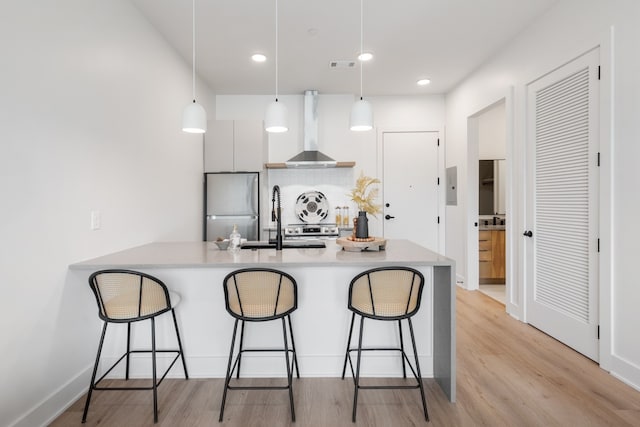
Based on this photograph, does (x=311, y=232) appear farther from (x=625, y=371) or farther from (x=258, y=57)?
(x=625, y=371)

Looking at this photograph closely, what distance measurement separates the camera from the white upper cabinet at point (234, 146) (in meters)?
4.50

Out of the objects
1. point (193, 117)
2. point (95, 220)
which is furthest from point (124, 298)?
point (193, 117)

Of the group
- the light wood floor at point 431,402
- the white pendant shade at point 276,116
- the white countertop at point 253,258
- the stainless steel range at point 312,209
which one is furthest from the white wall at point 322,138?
the light wood floor at point 431,402

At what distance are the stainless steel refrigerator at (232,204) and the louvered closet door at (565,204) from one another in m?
2.97

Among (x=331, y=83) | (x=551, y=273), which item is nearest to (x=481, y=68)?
(x=331, y=83)

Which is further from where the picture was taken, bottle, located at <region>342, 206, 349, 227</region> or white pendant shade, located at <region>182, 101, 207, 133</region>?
bottle, located at <region>342, 206, 349, 227</region>

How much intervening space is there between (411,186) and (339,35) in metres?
2.68

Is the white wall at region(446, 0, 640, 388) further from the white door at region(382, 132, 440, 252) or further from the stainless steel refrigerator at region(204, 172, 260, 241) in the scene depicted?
the stainless steel refrigerator at region(204, 172, 260, 241)

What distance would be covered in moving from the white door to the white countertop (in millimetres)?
2716

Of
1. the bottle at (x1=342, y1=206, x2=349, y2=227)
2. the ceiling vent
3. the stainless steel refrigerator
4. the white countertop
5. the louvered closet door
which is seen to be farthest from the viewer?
the bottle at (x1=342, y1=206, x2=349, y2=227)

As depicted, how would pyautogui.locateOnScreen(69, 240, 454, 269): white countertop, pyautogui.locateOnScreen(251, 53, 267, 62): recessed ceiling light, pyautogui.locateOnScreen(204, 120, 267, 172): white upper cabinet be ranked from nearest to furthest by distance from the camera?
pyautogui.locateOnScreen(69, 240, 454, 269): white countertop → pyautogui.locateOnScreen(251, 53, 267, 62): recessed ceiling light → pyautogui.locateOnScreen(204, 120, 267, 172): white upper cabinet

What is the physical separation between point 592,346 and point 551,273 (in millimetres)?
647

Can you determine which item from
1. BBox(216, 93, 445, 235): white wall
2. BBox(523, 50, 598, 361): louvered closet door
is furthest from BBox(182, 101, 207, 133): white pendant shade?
BBox(523, 50, 598, 361): louvered closet door

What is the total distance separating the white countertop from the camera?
208 cm
